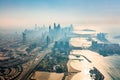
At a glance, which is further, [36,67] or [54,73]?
[36,67]

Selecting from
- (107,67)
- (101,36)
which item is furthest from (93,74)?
(101,36)

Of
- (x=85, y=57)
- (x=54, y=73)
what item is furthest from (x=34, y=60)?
(x=85, y=57)

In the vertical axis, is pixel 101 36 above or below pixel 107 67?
above

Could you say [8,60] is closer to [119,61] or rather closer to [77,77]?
[77,77]

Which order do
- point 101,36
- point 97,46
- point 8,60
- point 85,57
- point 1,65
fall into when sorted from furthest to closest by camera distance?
1. point 101,36
2. point 97,46
3. point 85,57
4. point 8,60
5. point 1,65

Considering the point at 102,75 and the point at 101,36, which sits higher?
the point at 101,36

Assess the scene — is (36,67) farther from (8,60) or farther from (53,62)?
(8,60)

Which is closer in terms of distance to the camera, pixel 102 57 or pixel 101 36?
pixel 102 57

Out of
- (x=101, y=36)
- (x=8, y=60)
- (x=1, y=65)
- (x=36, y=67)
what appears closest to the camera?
(x=36, y=67)

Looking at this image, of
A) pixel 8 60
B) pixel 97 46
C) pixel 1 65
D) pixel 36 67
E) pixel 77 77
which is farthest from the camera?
pixel 97 46
